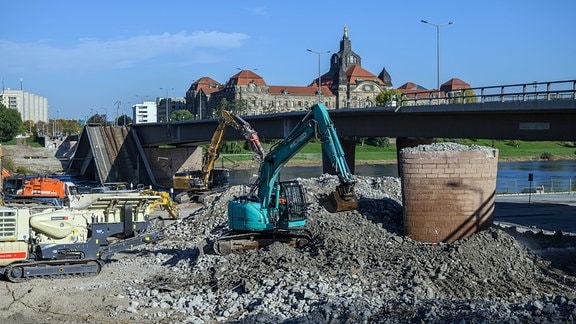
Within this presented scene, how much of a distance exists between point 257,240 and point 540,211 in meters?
19.6

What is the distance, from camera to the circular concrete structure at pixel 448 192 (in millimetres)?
22078

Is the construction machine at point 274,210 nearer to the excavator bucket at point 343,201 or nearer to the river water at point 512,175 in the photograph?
the excavator bucket at point 343,201

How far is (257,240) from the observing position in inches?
902

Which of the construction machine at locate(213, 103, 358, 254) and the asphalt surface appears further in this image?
the asphalt surface

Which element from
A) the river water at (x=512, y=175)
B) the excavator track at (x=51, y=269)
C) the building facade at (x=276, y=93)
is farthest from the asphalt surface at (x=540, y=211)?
the building facade at (x=276, y=93)

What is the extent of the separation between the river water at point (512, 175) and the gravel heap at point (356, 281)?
119 ft

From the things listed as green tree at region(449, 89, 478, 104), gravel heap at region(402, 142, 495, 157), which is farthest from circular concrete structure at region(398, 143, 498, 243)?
green tree at region(449, 89, 478, 104)

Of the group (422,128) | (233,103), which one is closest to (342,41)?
(233,103)

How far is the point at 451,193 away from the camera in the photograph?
2212 cm

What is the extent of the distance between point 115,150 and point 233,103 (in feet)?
256

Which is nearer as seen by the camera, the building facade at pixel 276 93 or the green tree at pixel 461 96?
the green tree at pixel 461 96

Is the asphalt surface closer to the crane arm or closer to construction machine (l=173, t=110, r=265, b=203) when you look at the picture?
the crane arm

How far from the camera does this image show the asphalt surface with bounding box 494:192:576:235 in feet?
104

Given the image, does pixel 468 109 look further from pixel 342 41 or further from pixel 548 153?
pixel 342 41
